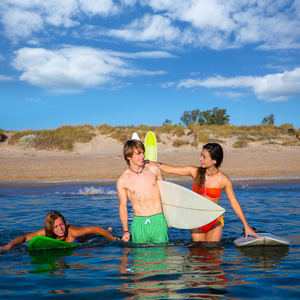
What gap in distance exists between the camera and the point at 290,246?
5172 mm

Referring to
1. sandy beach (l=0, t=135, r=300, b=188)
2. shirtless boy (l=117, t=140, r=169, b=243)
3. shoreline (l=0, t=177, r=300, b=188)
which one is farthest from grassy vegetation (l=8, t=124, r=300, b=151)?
shirtless boy (l=117, t=140, r=169, b=243)

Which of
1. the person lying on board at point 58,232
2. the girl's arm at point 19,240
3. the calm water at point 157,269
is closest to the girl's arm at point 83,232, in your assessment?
the person lying on board at point 58,232

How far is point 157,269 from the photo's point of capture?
416 centimetres

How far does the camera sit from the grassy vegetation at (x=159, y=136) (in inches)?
807

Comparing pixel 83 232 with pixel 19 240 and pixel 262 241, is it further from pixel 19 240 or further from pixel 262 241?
pixel 262 241

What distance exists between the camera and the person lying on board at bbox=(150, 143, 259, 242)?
486 centimetres

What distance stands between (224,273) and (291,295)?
0.79 m

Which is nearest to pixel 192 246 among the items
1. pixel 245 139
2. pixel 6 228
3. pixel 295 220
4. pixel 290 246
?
pixel 290 246

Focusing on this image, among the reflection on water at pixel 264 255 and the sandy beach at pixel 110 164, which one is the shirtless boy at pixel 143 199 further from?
the sandy beach at pixel 110 164

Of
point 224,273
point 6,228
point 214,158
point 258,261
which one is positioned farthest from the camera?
point 6,228

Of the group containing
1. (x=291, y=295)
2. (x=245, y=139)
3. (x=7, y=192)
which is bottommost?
(x=291, y=295)

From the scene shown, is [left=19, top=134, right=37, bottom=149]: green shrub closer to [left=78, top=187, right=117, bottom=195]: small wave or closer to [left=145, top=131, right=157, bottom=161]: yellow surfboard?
[left=78, top=187, right=117, bottom=195]: small wave

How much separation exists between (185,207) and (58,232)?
1872 millimetres

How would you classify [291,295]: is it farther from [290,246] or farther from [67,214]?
[67,214]
